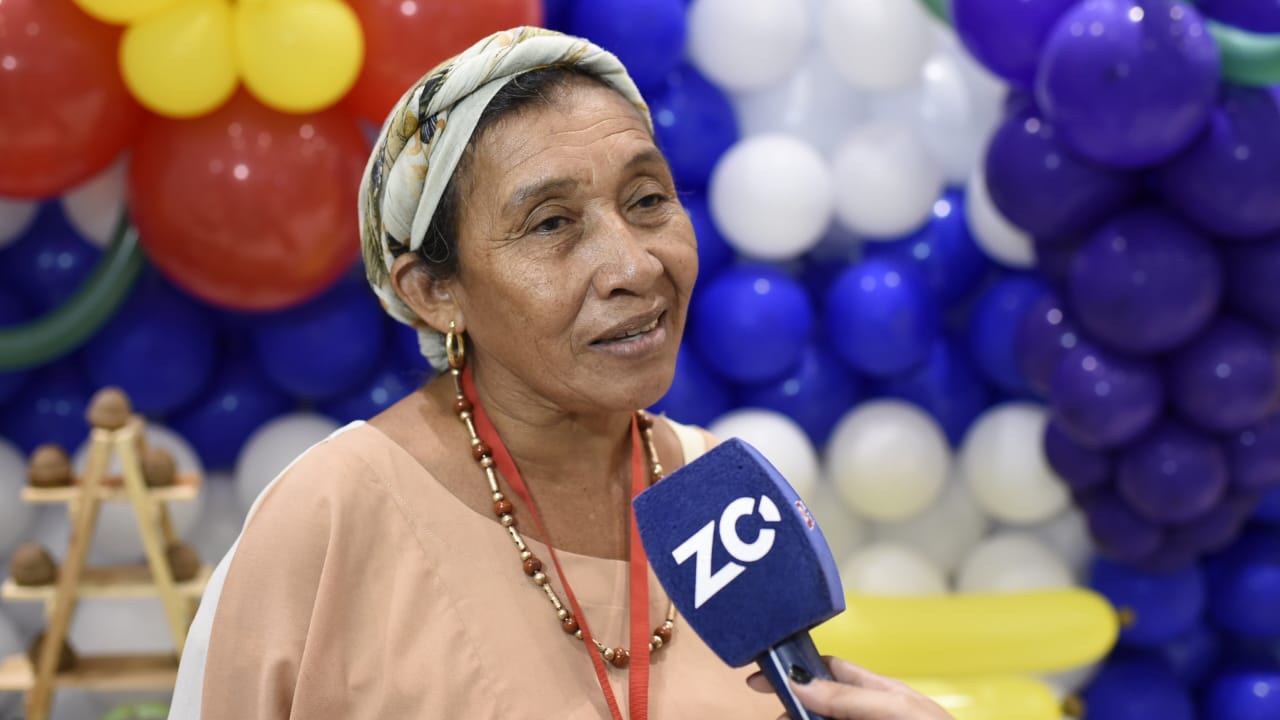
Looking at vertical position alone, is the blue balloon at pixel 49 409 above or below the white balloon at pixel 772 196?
below

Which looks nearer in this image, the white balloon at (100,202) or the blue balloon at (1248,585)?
the white balloon at (100,202)

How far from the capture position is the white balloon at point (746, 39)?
349cm

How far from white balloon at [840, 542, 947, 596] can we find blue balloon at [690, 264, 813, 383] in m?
0.59

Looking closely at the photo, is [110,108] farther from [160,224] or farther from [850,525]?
[850,525]

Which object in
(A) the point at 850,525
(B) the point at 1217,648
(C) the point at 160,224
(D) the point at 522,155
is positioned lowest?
Answer: (B) the point at 1217,648

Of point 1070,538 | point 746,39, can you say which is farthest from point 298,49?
point 1070,538

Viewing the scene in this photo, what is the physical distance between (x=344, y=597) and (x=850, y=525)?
8.45ft

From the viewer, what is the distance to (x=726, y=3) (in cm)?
352

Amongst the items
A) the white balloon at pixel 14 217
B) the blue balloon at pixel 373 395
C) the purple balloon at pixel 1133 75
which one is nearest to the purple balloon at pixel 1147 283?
the purple balloon at pixel 1133 75

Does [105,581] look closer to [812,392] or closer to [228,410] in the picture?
[228,410]

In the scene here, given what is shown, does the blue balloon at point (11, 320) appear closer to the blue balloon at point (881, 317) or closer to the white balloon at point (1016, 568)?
the blue balloon at point (881, 317)

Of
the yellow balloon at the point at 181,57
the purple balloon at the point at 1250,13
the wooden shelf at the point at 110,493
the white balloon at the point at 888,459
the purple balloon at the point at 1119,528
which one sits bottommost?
the purple balloon at the point at 1119,528

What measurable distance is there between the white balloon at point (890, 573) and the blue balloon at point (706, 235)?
3.05 ft

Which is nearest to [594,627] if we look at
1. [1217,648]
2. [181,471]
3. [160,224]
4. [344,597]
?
[344,597]
